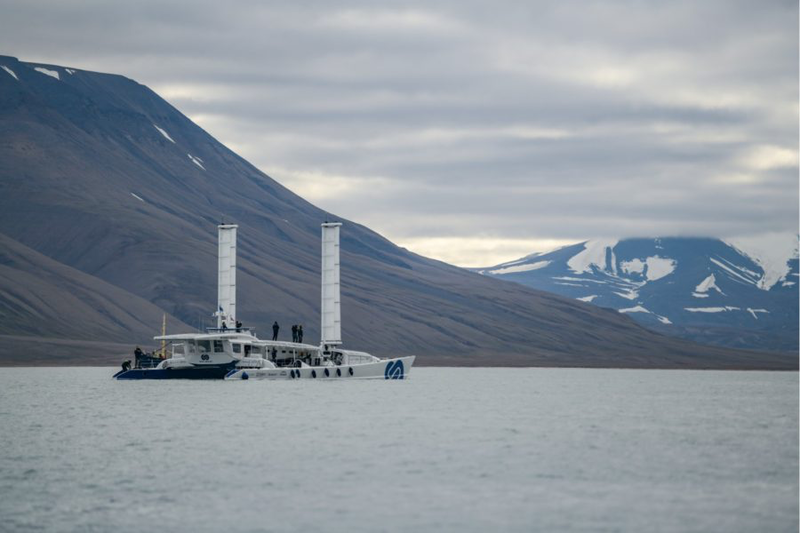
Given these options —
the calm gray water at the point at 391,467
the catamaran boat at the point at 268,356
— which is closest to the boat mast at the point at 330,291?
the catamaran boat at the point at 268,356

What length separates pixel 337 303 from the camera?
150125mm

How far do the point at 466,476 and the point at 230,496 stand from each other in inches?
424

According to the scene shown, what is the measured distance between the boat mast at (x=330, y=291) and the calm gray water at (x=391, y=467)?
45565mm

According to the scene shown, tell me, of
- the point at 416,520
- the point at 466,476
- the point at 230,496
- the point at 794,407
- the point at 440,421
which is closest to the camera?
the point at 416,520

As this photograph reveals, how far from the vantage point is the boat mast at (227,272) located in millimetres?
156000

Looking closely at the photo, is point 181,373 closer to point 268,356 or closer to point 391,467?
point 268,356

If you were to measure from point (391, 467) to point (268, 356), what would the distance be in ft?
312

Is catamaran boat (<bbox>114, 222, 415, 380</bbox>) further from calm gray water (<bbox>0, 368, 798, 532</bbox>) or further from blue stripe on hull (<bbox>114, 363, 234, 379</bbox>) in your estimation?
calm gray water (<bbox>0, 368, 798, 532</bbox>)

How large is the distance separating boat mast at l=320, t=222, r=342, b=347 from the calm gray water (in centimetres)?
4557

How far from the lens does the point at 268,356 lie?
5999 inches

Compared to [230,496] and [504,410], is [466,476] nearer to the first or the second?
[230,496]

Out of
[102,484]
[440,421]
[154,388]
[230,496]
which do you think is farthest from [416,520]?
[154,388]

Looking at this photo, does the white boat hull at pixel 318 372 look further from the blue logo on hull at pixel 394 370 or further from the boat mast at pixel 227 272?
the boat mast at pixel 227 272

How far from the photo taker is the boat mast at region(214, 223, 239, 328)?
6142 inches
